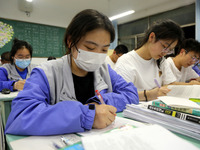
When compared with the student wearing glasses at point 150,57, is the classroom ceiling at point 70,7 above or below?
above

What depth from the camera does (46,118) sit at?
0.56 meters

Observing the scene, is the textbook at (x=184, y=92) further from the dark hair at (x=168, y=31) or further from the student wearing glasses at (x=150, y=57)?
the dark hair at (x=168, y=31)

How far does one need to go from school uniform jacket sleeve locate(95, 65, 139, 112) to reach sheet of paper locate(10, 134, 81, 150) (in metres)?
0.35

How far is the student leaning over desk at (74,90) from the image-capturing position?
555 millimetres

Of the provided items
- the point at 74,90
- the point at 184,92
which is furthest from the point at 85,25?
the point at 184,92

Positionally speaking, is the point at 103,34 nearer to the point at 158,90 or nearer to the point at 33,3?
the point at 158,90

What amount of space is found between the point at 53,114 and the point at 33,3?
16.3ft

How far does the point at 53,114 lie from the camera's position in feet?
1.86

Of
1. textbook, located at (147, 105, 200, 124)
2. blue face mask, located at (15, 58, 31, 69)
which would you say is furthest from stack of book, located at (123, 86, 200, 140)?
blue face mask, located at (15, 58, 31, 69)

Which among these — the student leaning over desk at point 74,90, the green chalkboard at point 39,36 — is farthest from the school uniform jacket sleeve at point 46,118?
the green chalkboard at point 39,36

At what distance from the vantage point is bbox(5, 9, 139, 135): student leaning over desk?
55 cm

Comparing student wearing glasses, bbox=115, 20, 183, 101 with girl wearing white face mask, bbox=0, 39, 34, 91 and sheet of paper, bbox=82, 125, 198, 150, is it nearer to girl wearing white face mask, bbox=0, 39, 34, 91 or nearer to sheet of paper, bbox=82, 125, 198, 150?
sheet of paper, bbox=82, 125, 198, 150

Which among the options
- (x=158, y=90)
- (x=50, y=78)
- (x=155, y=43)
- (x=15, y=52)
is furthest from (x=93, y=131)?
(x=15, y=52)

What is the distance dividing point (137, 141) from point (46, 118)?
339 mm
